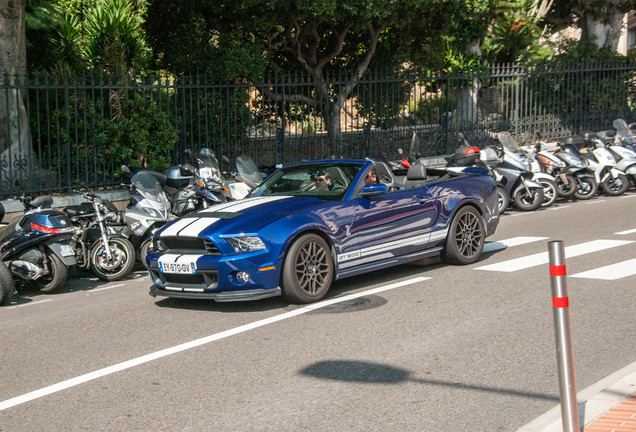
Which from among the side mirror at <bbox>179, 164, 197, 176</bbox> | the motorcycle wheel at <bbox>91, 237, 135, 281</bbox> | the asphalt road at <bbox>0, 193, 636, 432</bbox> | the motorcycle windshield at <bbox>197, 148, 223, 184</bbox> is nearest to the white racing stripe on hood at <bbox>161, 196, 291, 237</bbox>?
the asphalt road at <bbox>0, 193, 636, 432</bbox>

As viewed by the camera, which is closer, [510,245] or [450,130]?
[510,245]

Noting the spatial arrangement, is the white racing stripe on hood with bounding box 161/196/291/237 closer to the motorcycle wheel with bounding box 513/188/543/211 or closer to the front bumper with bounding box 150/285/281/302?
the front bumper with bounding box 150/285/281/302

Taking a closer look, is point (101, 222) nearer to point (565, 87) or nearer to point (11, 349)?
point (11, 349)

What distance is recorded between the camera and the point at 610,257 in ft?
33.0

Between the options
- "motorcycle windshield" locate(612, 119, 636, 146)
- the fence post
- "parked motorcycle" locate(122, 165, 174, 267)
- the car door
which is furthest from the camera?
"motorcycle windshield" locate(612, 119, 636, 146)

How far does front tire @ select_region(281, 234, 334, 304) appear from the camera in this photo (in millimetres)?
7645

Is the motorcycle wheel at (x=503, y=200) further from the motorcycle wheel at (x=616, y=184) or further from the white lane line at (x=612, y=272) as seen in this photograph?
the white lane line at (x=612, y=272)

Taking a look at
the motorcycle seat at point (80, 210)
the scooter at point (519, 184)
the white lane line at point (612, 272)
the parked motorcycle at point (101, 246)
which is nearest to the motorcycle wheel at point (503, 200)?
the scooter at point (519, 184)

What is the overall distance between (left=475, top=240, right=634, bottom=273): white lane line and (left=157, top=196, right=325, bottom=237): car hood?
8.87 feet

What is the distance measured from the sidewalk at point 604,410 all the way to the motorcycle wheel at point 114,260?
22.2ft

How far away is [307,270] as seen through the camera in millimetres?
7844

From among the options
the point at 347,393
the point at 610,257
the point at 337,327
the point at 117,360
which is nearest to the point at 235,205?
the point at 337,327

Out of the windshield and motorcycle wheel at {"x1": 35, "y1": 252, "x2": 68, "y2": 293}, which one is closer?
the windshield

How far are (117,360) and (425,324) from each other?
2698 millimetres
